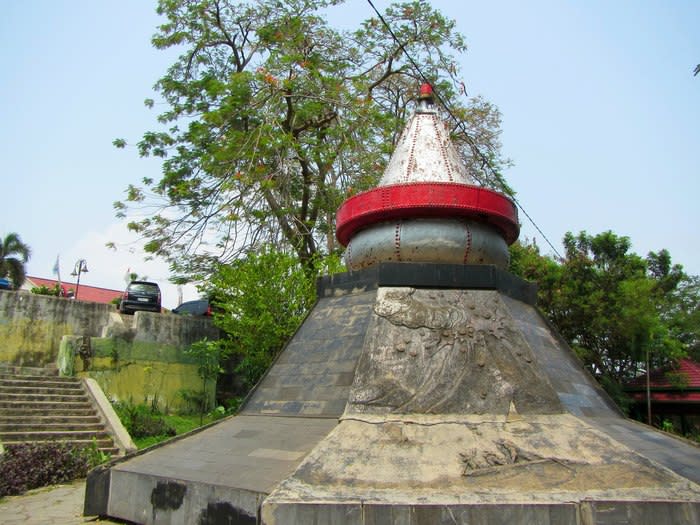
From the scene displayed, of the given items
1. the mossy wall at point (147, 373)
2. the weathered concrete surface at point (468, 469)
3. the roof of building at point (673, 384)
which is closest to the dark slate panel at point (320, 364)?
the weathered concrete surface at point (468, 469)

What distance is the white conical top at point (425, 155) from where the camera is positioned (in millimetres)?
6609

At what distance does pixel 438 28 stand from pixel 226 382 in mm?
10831

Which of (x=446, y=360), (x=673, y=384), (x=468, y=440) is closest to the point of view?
(x=468, y=440)

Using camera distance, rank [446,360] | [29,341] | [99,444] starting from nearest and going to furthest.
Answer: [446,360] → [99,444] → [29,341]

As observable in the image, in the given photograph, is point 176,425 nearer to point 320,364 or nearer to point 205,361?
point 205,361

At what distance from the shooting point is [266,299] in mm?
11961

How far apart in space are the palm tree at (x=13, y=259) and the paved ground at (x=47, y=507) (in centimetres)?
2268

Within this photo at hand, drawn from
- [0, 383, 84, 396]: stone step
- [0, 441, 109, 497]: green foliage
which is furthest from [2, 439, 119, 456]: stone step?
→ [0, 383, 84, 396]: stone step

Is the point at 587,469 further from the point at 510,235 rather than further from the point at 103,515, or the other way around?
the point at 103,515

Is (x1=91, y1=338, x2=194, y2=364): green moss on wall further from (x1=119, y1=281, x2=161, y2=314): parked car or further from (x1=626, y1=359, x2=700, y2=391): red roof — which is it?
(x1=626, y1=359, x2=700, y2=391): red roof

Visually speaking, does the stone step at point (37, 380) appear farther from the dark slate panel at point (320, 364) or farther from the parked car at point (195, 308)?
the dark slate panel at point (320, 364)

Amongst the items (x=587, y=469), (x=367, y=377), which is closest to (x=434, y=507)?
(x=587, y=469)

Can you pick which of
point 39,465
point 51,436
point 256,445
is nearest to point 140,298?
point 51,436

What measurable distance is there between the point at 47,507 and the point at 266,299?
6.06 m
